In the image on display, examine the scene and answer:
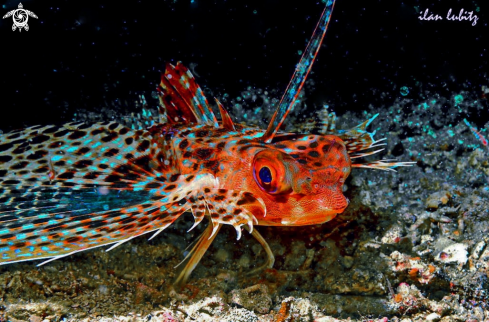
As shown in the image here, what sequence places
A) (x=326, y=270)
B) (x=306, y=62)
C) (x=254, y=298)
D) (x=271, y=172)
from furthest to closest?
(x=326, y=270) < (x=254, y=298) < (x=271, y=172) < (x=306, y=62)

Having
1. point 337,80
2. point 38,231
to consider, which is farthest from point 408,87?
point 38,231

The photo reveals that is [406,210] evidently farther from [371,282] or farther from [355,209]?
[371,282]

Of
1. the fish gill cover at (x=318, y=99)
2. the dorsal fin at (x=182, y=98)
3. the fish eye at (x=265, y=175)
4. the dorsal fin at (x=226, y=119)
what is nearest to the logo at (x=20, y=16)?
the fish gill cover at (x=318, y=99)

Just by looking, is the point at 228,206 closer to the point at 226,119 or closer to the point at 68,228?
the point at 226,119

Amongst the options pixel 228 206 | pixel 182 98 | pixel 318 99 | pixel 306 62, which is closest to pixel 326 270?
pixel 228 206

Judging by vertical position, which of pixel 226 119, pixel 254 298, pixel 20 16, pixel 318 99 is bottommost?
pixel 254 298

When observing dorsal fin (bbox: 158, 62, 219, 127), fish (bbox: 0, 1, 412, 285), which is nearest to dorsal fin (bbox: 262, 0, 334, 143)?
fish (bbox: 0, 1, 412, 285)
